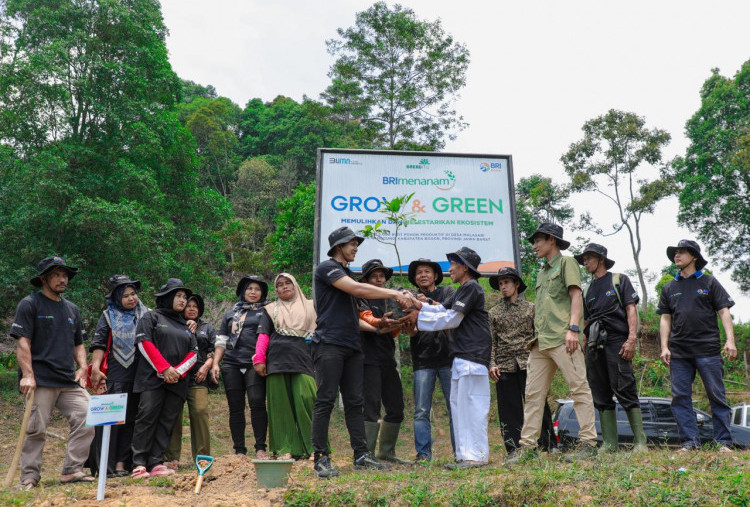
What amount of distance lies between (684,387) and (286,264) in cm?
1343

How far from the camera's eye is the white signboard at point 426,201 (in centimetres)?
1053

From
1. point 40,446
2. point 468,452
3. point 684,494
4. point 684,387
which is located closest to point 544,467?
point 468,452

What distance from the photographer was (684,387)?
5.24 meters

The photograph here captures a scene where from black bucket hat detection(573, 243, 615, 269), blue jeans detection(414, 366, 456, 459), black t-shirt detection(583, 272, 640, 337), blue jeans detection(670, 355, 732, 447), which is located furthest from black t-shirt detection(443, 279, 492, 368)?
blue jeans detection(670, 355, 732, 447)

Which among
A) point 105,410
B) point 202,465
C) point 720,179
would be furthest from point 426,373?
point 720,179

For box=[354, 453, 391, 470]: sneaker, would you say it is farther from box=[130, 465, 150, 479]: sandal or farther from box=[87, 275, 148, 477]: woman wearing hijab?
box=[87, 275, 148, 477]: woman wearing hijab

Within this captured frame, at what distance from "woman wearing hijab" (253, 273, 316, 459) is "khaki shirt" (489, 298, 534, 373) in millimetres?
1819

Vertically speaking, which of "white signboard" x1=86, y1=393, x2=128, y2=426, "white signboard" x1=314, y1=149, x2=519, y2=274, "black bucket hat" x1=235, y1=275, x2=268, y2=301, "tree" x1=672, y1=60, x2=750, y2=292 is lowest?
"white signboard" x1=86, y1=393, x2=128, y2=426

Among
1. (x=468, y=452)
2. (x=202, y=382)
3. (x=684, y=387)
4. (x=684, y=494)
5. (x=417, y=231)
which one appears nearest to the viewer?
(x=684, y=494)

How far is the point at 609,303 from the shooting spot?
5418 mm

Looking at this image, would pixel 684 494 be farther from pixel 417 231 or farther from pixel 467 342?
pixel 417 231

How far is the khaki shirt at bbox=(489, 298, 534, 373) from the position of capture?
6066 millimetres

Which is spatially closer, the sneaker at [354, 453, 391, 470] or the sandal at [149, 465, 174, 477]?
the sneaker at [354, 453, 391, 470]

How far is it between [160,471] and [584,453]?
3.45 metres
